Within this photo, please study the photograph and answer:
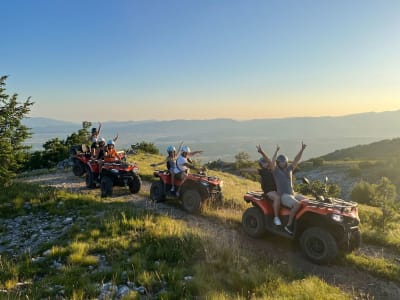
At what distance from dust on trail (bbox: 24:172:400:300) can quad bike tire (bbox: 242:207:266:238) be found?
0.18 m

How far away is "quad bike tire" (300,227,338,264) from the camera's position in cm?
724

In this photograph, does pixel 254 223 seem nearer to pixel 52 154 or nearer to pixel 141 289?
pixel 141 289

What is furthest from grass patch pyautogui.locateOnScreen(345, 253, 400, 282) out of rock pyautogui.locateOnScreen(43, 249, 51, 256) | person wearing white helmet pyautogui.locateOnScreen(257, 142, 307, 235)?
rock pyautogui.locateOnScreen(43, 249, 51, 256)

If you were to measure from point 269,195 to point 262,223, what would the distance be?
0.78 m

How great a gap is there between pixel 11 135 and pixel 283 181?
10.5 metres

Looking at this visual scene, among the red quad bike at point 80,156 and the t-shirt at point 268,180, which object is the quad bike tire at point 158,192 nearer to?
the t-shirt at point 268,180

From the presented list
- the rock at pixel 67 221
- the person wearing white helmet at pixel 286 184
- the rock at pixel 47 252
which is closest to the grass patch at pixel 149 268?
the rock at pixel 47 252

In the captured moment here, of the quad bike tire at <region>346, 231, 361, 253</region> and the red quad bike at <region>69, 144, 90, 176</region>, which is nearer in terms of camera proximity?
the quad bike tire at <region>346, 231, 361, 253</region>

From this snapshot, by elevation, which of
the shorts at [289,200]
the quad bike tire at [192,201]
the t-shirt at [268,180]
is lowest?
the quad bike tire at [192,201]

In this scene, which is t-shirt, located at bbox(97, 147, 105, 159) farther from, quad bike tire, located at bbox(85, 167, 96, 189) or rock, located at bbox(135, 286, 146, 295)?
rock, located at bbox(135, 286, 146, 295)

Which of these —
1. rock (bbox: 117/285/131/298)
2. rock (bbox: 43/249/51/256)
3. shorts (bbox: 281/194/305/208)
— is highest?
shorts (bbox: 281/194/305/208)

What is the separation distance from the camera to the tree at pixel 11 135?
12672 millimetres

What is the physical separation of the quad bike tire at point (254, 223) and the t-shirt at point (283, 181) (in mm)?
890

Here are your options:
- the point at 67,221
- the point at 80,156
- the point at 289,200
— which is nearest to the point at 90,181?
the point at 80,156
